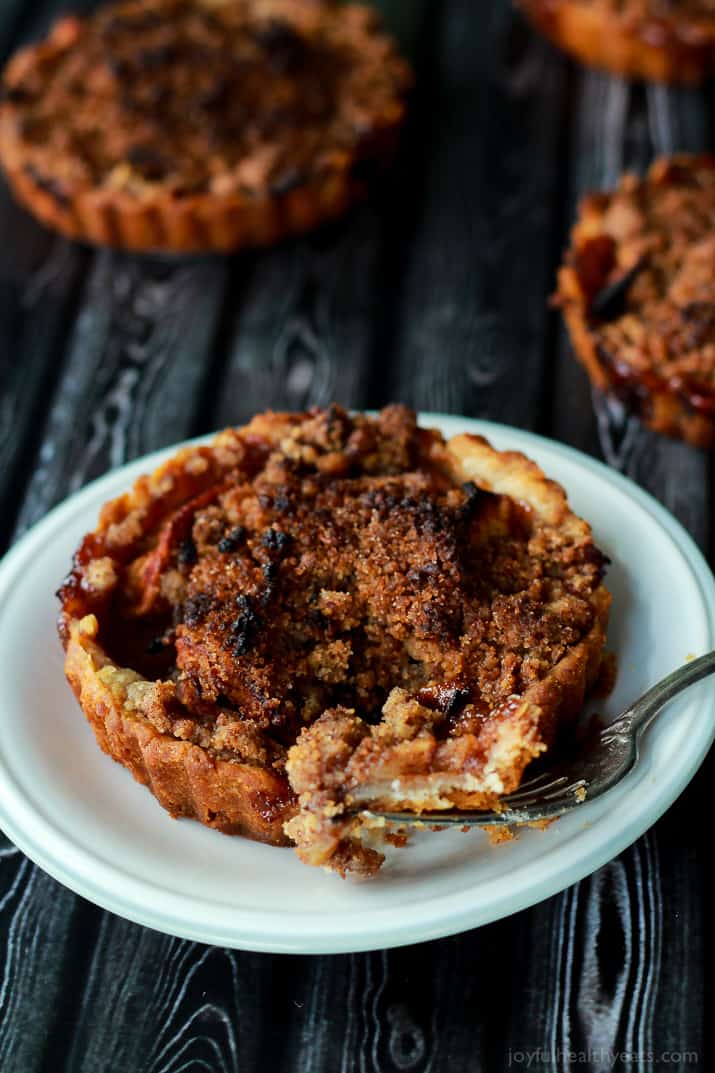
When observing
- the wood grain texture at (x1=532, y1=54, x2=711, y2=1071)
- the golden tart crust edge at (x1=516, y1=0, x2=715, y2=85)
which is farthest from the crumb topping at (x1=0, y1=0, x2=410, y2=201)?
the wood grain texture at (x1=532, y1=54, x2=711, y2=1071)

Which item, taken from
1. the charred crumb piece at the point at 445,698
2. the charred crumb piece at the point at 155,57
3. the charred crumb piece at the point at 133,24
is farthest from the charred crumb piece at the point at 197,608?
the charred crumb piece at the point at 133,24

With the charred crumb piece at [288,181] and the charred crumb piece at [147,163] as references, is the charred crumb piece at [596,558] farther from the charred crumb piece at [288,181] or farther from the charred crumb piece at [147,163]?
the charred crumb piece at [147,163]

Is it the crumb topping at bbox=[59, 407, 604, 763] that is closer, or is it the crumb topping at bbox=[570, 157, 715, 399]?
the crumb topping at bbox=[59, 407, 604, 763]

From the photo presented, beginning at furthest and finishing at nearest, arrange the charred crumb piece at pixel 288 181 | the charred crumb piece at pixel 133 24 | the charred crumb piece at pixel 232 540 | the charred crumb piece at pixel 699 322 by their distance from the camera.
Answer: the charred crumb piece at pixel 133 24, the charred crumb piece at pixel 288 181, the charred crumb piece at pixel 699 322, the charred crumb piece at pixel 232 540

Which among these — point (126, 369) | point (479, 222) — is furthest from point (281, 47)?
point (126, 369)

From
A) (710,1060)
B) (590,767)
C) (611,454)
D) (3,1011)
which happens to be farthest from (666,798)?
(611,454)

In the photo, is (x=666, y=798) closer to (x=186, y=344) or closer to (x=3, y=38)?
(x=186, y=344)

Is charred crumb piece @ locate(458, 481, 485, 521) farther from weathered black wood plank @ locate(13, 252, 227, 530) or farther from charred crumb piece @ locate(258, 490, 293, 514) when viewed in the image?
weathered black wood plank @ locate(13, 252, 227, 530)
